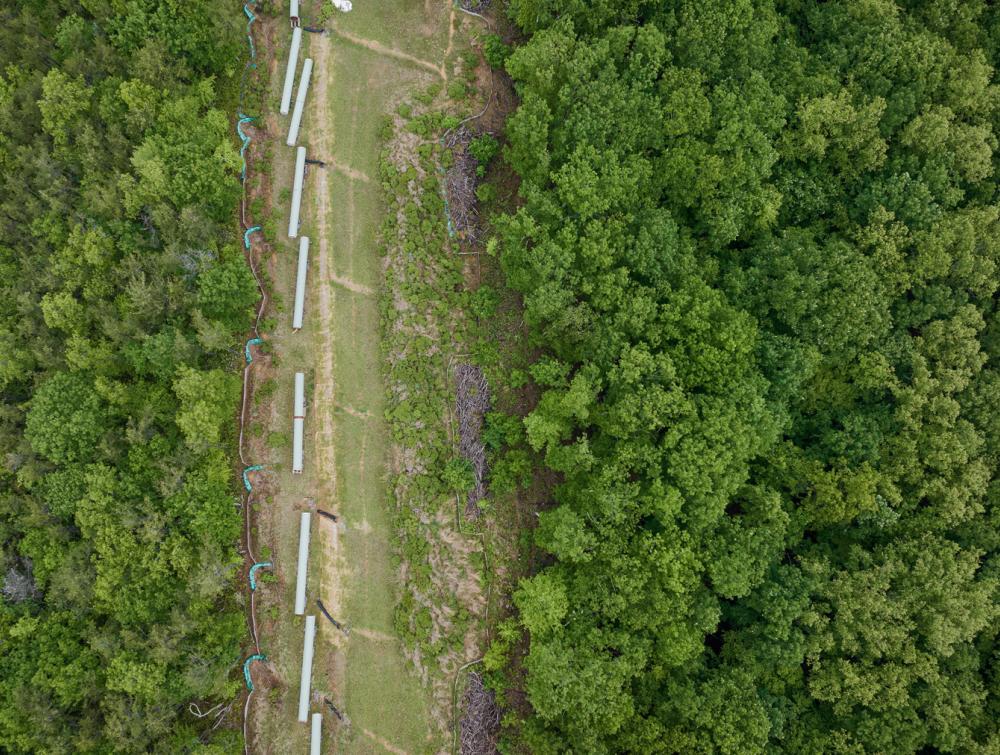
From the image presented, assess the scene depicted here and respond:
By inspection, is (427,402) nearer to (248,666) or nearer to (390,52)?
(248,666)

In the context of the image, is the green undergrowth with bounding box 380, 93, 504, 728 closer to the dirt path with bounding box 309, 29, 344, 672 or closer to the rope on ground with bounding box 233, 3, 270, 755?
the dirt path with bounding box 309, 29, 344, 672

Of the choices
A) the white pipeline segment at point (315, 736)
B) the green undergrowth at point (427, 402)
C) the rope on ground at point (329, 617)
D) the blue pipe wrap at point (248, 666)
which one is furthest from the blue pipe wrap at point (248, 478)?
the white pipeline segment at point (315, 736)

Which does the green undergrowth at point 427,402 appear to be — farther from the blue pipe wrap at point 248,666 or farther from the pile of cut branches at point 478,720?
the blue pipe wrap at point 248,666

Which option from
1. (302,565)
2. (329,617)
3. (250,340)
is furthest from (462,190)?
(329,617)

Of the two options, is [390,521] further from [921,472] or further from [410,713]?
[921,472]

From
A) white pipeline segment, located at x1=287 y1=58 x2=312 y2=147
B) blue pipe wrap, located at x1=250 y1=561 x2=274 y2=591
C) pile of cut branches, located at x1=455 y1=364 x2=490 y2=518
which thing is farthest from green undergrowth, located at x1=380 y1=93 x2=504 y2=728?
blue pipe wrap, located at x1=250 y1=561 x2=274 y2=591

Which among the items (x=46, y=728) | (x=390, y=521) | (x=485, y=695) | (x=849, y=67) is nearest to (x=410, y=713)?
(x=485, y=695)
